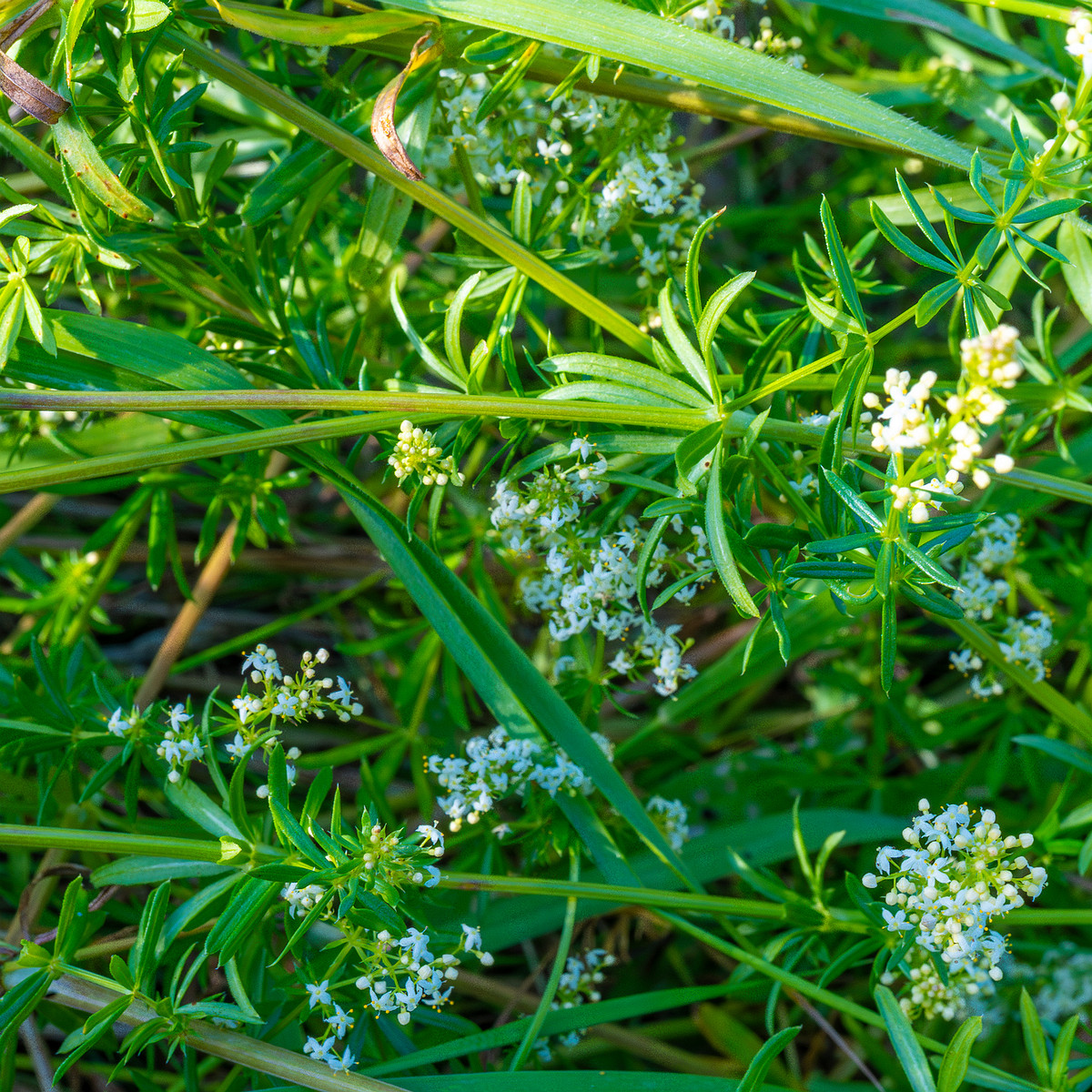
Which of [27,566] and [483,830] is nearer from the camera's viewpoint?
[483,830]

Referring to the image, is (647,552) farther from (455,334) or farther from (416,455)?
(455,334)

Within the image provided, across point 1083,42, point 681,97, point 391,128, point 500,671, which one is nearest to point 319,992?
point 500,671

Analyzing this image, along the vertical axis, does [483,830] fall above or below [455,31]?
below

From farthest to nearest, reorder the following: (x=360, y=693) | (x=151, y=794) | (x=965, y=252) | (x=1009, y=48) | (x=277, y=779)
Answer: (x=360, y=693) < (x=965, y=252) < (x=151, y=794) < (x=1009, y=48) < (x=277, y=779)

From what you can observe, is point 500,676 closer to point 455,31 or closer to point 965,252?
point 455,31

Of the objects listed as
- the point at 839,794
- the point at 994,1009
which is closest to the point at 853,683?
the point at 839,794

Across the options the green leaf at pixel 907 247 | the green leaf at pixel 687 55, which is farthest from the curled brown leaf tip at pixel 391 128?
the green leaf at pixel 907 247
